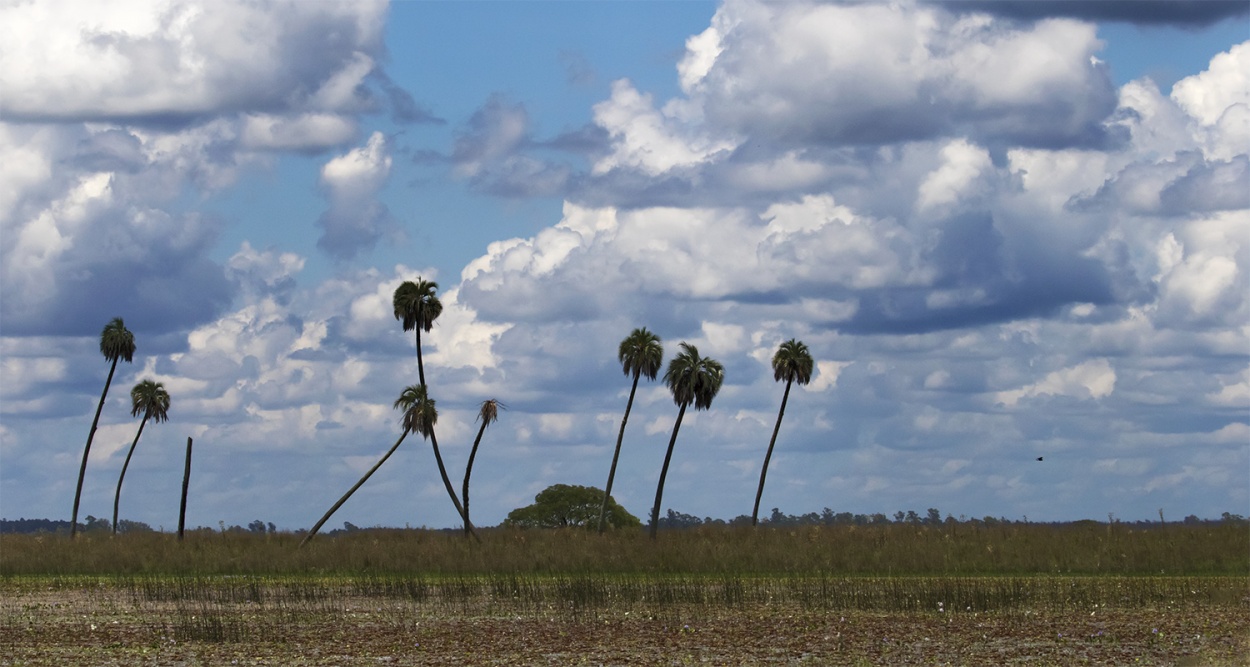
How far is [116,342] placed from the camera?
95.8 m

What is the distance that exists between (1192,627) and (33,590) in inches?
1380

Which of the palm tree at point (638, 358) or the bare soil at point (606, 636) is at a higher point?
the palm tree at point (638, 358)

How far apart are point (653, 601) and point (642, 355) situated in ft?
148

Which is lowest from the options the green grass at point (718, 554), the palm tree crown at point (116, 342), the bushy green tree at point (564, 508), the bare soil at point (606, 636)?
the bare soil at point (606, 636)

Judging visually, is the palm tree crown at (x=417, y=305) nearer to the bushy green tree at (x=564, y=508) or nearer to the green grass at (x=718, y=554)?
the green grass at (x=718, y=554)

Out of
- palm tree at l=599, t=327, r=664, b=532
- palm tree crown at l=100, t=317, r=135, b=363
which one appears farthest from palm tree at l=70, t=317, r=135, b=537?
palm tree at l=599, t=327, r=664, b=532

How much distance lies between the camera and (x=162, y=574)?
192 ft

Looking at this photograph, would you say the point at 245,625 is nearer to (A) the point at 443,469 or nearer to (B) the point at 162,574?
(B) the point at 162,574

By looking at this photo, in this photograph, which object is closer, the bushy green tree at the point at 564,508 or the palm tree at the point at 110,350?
the palm tree at the point at 110,350

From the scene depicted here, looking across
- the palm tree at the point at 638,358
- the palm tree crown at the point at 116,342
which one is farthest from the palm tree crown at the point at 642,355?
the palm tree crown at the point at 116,342

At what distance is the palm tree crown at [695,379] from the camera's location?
3305 inches

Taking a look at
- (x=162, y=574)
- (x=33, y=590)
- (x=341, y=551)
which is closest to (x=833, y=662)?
(x=33, y=590)

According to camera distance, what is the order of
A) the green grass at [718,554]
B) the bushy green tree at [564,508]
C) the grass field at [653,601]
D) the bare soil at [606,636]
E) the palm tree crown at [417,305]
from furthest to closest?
the bushy green tree at [564,508], the palm tree crown at [417,305], the green grass at [718,554], the grass field at [653,601], the bare soil at [606,636]

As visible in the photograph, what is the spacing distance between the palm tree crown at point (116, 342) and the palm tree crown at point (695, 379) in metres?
35.7
